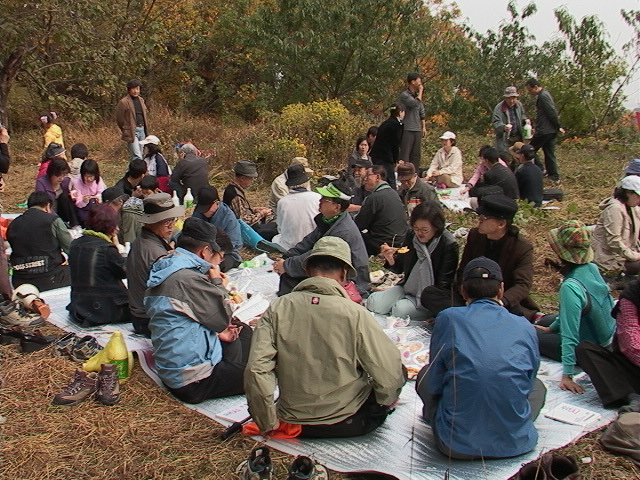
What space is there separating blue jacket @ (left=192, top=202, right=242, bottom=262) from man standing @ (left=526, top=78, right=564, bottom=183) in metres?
6.18

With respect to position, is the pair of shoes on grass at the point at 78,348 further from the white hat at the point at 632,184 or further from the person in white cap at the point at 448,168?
the person in white cap at the point at 448,168

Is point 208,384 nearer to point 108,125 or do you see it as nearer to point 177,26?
point 108,125

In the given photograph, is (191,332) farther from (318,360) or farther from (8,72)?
(8,72)

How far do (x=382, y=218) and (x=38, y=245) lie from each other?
11.3ft

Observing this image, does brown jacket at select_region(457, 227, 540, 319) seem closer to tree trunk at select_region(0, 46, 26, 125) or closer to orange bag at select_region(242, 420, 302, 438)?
orange bag at select_region(242, 420, 302, 438)

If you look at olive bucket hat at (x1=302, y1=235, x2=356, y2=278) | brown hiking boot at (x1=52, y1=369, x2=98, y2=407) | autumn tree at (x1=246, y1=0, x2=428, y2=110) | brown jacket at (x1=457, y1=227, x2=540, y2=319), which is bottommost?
brown hiking boot at (x1=52, y1=369, x2=98, y2=407)

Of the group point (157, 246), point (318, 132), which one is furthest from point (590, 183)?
point (157, 246)

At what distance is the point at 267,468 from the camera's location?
3432 mm

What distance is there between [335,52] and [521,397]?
15195 millimetres

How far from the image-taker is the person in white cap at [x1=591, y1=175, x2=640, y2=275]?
620 cm

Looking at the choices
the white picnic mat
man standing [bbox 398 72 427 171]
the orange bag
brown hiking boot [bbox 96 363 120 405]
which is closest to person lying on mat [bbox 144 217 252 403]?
the white picnic mat

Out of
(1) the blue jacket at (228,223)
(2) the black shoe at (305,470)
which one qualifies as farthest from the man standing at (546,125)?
(2) the black shoe at (305,470)

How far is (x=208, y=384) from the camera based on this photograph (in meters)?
4.35

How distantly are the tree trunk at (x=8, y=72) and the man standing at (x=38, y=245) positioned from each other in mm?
11047
